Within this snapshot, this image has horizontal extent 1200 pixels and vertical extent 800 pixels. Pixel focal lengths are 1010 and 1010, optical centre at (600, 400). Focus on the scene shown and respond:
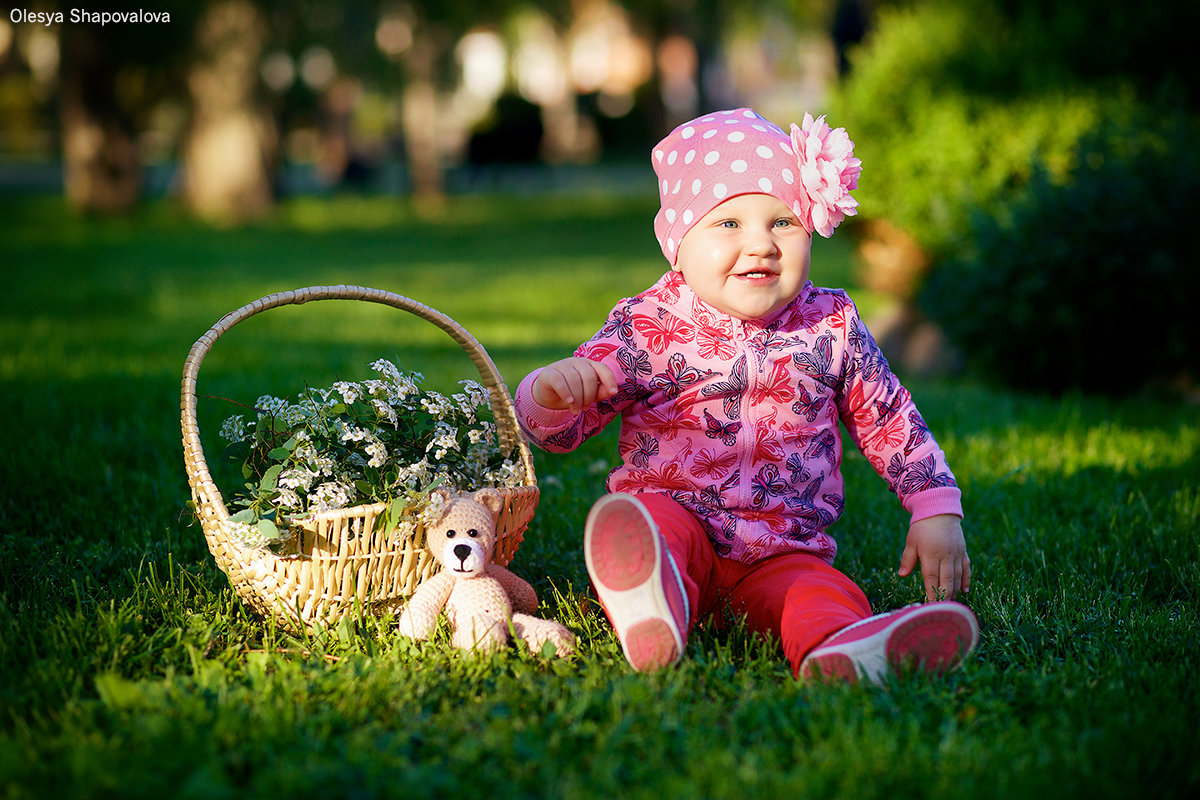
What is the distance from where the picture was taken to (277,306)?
Answer: 244 centimetres

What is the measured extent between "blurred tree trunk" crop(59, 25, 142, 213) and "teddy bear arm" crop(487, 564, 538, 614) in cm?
1698

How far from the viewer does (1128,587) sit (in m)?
2.73

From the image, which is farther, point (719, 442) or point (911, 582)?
point (911, 582)

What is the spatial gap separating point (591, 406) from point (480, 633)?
0.64 m

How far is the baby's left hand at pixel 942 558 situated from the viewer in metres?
2.46

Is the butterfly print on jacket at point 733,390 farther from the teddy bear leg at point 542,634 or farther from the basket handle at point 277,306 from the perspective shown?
the teddy bear leg at point 542,634

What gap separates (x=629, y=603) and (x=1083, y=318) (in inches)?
147

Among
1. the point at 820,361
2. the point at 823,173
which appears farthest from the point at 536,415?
the point at 823,173

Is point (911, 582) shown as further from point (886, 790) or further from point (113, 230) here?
point (113, 230)

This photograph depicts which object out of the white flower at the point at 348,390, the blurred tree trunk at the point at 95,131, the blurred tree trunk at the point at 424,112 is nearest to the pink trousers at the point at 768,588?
the white flower at the point at 348,390

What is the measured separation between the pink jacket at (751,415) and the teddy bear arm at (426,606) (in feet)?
1.48

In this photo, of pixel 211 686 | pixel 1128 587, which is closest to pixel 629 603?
pixel 211 686

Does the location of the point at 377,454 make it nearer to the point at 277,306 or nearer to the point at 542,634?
the point at 277,306

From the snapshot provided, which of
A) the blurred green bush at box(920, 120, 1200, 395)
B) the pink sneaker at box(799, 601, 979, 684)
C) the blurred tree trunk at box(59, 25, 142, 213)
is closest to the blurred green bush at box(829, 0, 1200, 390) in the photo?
the blurred green bush at box(920, 120, 1200, 395)
